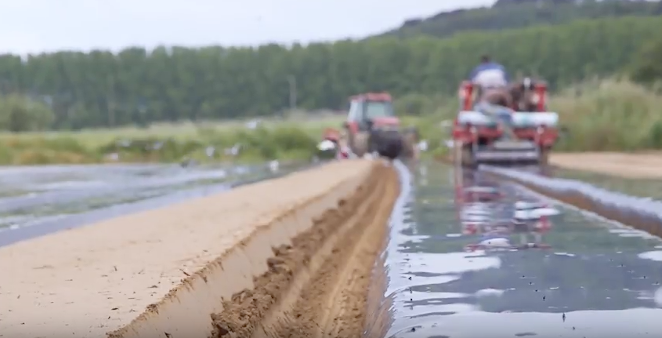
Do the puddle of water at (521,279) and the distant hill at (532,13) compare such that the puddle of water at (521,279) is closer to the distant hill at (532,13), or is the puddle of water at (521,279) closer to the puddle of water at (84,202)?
the puddle of water at (84,202)

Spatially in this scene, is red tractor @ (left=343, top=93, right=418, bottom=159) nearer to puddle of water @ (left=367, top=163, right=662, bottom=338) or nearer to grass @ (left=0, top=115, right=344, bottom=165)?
grass @ (left=0, top=115, right=344, bottom=165)

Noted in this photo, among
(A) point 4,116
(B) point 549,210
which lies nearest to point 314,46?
(A) point 4,116

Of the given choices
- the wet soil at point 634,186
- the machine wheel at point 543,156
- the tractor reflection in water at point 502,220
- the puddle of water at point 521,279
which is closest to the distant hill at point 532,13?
the wet soil at point 634,186

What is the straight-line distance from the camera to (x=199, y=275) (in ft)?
23.6

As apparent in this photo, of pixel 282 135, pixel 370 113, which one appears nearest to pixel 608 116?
pixel 370 113

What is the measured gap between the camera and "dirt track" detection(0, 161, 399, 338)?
598 centimetres

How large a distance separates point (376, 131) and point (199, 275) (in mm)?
30432

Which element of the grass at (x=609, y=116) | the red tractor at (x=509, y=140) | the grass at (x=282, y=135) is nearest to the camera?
the red tractor at (x=509, y=140)

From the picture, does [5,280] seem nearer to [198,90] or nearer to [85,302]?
[85,302]

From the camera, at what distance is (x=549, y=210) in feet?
38.6

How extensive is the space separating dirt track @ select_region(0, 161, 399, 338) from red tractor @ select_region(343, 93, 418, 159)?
75.9ft

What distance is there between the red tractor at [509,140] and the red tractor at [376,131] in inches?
397

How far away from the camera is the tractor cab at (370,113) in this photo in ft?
125

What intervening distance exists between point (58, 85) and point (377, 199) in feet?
35.1
